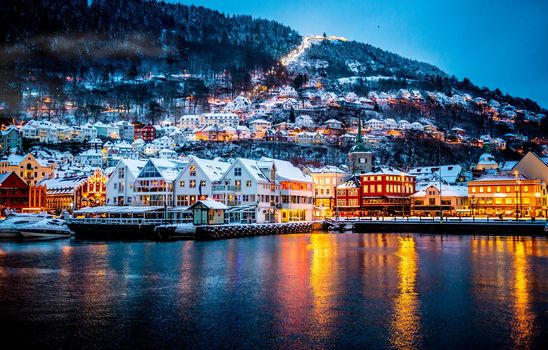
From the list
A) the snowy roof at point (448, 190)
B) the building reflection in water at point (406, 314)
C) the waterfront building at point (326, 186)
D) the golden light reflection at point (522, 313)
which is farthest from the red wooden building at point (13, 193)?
the golden light reflection at point (522, 313)

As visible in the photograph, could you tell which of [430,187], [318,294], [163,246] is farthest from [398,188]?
[318,294]

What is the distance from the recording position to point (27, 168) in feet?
434

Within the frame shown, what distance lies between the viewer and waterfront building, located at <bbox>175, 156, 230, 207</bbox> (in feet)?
273

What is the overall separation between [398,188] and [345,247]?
5918 cm

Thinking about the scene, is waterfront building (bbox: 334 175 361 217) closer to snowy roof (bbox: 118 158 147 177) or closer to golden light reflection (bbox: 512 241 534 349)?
snowy roof (bbox: 118 158 147 177)

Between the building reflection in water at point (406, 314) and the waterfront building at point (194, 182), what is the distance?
158ft

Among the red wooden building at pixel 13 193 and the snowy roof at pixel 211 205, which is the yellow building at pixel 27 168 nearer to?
the red wooden building at pixel 13 193

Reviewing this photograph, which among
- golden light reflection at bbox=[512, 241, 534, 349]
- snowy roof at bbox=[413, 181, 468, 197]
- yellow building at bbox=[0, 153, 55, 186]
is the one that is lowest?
golden light reflection at bbox=[512, 241, 534, 349]

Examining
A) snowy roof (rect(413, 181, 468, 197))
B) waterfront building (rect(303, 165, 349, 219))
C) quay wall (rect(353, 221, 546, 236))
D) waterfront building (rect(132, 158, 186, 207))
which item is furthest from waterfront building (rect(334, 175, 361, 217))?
waterfront building (rect(132, 158, 186, 207))

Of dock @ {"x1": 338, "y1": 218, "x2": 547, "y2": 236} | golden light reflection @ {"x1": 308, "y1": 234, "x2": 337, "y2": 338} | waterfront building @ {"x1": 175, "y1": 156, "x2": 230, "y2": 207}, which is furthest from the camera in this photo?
waterfront building @ {"x1": 175, "y1": 156, "x2": 230, "y2": 207}

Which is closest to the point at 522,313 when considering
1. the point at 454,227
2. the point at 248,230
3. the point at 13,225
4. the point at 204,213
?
the point at 204,213

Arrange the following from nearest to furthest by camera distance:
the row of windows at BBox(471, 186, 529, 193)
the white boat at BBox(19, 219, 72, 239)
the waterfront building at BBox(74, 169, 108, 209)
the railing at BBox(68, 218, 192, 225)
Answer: the white boat at BBox(19, 219, 72, 239) < the railing at BBox(68, 218, 192, 225) < the row of windows at BBox(471, 186, 529, 193) < the waterfront building at BBox(74, 169, 108, 209)

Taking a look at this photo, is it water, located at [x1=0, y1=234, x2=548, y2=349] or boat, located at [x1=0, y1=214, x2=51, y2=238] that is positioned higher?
boat, located at [x1=0, y1=214, x2=51, y2=238]

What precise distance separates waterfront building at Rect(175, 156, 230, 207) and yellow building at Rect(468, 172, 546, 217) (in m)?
50.9
